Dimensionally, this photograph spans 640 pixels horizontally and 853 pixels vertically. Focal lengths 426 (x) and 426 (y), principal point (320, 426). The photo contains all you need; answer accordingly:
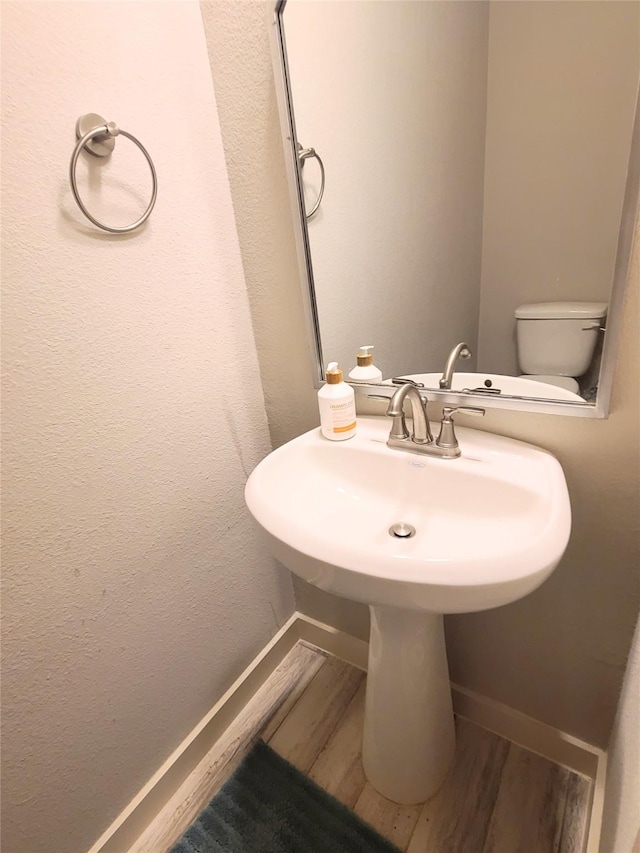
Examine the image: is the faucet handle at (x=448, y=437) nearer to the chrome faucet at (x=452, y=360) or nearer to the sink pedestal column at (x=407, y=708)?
the chrome faucet at (x=452, y=360)

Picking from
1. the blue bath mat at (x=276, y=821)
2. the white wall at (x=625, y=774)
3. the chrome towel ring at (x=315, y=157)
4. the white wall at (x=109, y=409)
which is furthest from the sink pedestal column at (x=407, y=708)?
the chrome towel ring at (x=315, y=157)

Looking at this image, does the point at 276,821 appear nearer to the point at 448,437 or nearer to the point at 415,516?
the point at 415,516

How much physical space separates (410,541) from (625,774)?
48cm

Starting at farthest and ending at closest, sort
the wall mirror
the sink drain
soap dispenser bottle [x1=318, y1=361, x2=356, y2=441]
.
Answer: soap dispenser bottle [x1=318, y1=361, x2=356, y2=441], the sink drain, the wall mirror

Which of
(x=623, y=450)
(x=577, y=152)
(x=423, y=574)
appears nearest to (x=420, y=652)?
(x=423, y=574)

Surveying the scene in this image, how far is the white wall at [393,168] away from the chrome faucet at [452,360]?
1 centimetres

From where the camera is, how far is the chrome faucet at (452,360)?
0.84m

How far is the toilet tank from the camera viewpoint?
69 centimetres

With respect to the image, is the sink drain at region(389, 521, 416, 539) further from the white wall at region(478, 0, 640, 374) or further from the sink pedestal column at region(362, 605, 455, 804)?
the white wall at region(478, 0, 640, 374)

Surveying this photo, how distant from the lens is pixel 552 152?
69 cm

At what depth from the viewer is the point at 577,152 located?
0.66 m

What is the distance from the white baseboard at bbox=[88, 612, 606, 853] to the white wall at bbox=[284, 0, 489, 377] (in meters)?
0.86

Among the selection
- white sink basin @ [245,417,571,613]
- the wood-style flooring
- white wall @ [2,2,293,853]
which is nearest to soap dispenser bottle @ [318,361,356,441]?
white sink basin @ [245,417,571,613]

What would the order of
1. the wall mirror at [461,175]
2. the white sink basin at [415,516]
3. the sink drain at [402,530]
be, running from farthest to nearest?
the sink drain at [402,530], the wall mirror at [461,175], the white sink basin at [415,516]
